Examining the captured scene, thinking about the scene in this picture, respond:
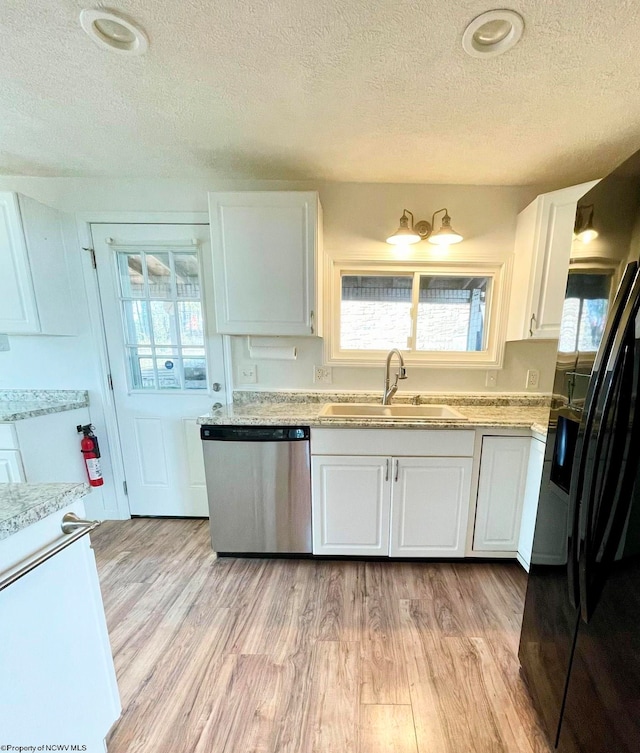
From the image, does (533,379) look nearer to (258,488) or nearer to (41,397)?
(258,488)

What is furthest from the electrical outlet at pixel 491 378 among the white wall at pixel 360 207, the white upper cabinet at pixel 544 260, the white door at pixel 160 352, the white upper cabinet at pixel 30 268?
A: the white upper cabinet at pixel 30 268

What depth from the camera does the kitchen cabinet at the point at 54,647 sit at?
0.68m

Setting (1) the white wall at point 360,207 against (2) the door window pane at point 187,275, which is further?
(2) the door window pane at point 187,275

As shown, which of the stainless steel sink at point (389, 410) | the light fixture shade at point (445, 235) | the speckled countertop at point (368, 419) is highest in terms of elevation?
the light fixture shade at point (445, 235)

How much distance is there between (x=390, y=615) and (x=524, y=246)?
2.32 metres

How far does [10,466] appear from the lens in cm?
173

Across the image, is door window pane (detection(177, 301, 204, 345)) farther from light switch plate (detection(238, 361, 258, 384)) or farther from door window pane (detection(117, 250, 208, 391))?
light switch plate (detection(238, 361, 258, 384))

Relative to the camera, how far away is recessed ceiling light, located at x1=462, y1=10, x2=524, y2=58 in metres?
0.90

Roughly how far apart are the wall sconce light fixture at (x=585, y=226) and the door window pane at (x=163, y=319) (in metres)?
2.08

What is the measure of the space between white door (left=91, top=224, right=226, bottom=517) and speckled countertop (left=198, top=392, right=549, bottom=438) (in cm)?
37

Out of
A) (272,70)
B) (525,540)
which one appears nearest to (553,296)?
(525,540)

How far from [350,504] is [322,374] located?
0.91m

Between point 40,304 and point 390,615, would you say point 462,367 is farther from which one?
point 40,304

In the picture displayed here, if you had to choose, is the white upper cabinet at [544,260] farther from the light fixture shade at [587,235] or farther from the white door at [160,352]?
the white door at [160,352]
